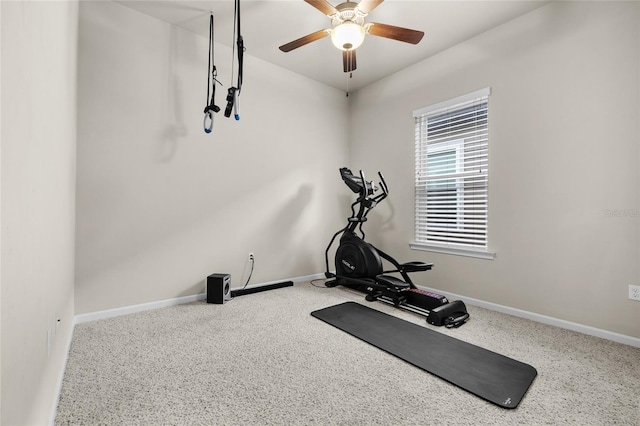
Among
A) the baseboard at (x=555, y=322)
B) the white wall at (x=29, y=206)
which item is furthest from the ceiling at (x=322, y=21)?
the baseboard at (x=555, y=322)

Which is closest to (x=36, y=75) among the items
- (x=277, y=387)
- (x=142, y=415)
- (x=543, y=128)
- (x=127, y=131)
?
(x=142, y=415)

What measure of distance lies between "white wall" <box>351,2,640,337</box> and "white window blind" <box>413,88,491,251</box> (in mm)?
122

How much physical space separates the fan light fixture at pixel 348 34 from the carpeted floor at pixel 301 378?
7.64 feet

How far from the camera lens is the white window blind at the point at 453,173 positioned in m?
3.19

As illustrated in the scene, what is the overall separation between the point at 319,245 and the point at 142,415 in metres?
3.06

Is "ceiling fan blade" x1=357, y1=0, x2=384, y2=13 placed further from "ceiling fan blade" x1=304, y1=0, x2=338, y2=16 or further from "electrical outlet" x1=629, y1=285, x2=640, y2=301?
"electrical outlet" x1=629, y1=285, x2=640, y2=301

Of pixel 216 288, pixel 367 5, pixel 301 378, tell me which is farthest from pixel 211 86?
pixel 301 378

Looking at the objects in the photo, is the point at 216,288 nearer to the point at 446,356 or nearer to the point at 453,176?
the point at 446,356

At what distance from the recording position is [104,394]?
159 cm

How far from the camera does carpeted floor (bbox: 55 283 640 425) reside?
1.45m

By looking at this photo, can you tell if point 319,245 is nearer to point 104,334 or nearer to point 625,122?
point 104,334

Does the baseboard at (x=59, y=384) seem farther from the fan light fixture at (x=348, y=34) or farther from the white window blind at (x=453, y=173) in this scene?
the white window blind at (x=453, y=173)

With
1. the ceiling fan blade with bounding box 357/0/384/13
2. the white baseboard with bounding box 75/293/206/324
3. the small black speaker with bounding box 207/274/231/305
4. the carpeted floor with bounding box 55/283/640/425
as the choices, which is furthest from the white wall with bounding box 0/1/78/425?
the ceiling fan blade with bounding box 357/0/384/13

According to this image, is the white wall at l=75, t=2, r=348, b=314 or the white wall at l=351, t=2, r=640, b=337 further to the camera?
the white wall at l=75, t=2, r=348, b=314
